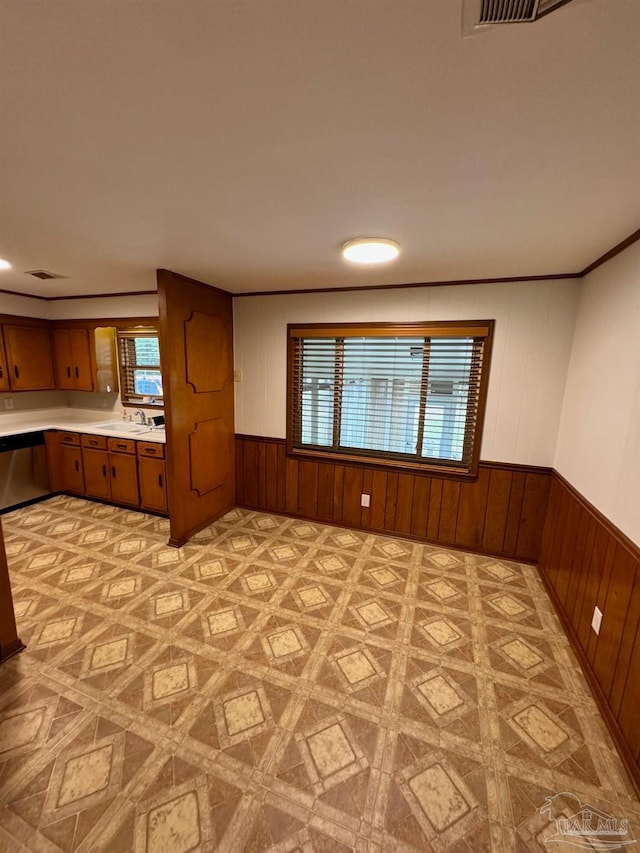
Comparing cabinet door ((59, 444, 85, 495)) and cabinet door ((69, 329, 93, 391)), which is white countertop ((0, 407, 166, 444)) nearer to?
cabinet door ((59, 444, 85, 495))

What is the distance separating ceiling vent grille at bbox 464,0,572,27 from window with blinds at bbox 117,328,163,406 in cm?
377

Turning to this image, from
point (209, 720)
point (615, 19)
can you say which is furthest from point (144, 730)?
point (615, 19)

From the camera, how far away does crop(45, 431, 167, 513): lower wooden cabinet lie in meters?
3.41

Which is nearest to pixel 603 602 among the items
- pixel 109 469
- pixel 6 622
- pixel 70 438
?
pixel 6 622

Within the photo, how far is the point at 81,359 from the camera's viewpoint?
158 inches

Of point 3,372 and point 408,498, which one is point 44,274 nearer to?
point 3,372

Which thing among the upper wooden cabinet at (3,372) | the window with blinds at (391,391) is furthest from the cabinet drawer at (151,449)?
the upper wooden cabinet at (3,372)

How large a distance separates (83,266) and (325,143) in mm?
2470

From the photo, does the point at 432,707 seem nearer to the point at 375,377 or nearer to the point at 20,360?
the point at 375,377

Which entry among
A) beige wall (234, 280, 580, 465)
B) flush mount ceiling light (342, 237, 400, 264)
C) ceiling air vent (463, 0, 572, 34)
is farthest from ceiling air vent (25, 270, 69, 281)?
ceiling air vent (463, 0, 572, 34)

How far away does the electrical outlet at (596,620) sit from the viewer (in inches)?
70.1

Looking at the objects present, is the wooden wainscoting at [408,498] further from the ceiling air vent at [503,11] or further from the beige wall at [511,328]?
the ceiling air vent at [503,11]

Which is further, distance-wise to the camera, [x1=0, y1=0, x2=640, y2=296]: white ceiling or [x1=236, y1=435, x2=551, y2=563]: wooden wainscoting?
[x1=236, y1=435, x2=551, y2=563]: wooden wainscoting

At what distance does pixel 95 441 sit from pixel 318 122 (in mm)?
3706
